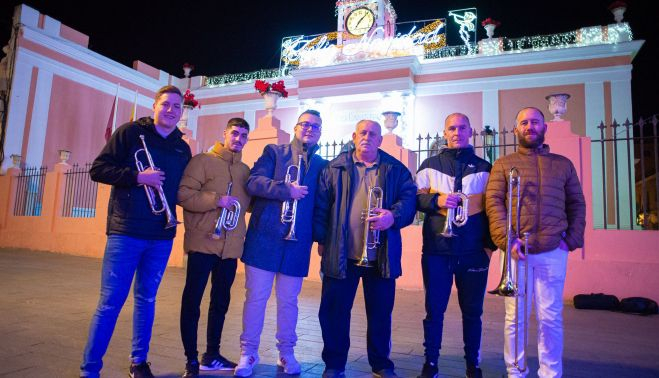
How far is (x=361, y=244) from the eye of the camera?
129 inches

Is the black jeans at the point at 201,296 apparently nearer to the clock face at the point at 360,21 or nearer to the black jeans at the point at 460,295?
the black jeans at the point at 460,295

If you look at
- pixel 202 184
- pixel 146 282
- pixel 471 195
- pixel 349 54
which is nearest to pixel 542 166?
pixel 471 195

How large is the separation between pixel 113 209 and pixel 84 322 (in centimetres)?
232

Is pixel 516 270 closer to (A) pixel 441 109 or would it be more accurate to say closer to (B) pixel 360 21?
(A) pixel 441 109

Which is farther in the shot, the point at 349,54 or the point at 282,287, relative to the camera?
the point at 349,54

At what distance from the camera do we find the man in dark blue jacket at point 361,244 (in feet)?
10.5

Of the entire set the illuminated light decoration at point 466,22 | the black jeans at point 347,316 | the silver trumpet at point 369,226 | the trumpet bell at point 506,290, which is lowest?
the black jeans at point 347,316

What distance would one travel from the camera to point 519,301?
9.95 feet

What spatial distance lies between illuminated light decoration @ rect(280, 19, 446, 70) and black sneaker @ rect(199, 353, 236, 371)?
14.6 m

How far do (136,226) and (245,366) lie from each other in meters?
1.26

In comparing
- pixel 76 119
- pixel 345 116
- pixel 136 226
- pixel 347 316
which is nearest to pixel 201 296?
pixel 136 226

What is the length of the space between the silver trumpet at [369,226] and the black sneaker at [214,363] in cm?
125

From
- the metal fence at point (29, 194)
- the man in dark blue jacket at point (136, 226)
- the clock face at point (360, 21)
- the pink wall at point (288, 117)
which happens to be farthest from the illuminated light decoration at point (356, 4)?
the man in dark blue jacket at point (136, 226)

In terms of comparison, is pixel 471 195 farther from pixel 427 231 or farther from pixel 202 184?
pixel 202 184
